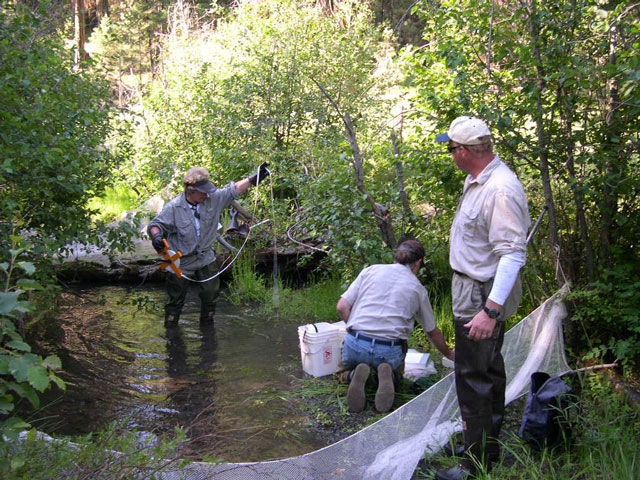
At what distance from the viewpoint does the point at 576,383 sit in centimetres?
443

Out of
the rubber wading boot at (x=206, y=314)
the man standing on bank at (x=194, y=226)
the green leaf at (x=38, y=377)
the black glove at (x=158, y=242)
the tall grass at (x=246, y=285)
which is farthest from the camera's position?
the tall grass at (x=246, y=285)

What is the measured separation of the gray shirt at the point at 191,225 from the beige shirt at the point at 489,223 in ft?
12.8

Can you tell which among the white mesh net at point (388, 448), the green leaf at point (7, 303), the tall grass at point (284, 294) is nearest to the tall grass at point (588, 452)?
the white mesh net at point (388, 448)

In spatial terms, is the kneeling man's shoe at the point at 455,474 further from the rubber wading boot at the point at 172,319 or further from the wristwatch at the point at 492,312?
the rubber wading boot at the point at 172,319

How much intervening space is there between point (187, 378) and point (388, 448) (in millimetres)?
2571

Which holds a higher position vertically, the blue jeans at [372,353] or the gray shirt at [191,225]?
the gray shirt at [191,225]

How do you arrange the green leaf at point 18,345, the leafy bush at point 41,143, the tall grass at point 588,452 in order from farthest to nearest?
the leafy bush at point 41,143 → the tall grass at point 588,452 → the green leaf at point 18,345

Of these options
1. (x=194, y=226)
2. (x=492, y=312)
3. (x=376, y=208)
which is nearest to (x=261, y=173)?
(x=194, y=226)

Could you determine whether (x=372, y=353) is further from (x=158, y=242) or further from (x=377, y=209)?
(x=158, y=242)

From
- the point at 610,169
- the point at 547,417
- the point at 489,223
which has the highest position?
the point at 610,169

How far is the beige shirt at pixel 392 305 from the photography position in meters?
4.66

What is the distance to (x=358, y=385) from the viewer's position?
4586 millimetres

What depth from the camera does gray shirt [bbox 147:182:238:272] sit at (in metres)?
6.74

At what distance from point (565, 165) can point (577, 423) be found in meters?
2.16
